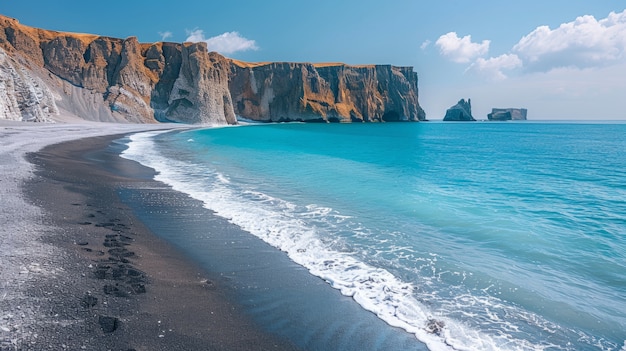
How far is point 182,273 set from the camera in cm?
618

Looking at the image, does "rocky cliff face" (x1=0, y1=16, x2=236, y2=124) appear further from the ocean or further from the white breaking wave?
the ocean

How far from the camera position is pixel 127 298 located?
16.1ft

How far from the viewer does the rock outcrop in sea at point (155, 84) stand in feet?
202

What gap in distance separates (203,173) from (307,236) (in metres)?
11.5

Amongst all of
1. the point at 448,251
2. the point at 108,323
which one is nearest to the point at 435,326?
the point at 448,251

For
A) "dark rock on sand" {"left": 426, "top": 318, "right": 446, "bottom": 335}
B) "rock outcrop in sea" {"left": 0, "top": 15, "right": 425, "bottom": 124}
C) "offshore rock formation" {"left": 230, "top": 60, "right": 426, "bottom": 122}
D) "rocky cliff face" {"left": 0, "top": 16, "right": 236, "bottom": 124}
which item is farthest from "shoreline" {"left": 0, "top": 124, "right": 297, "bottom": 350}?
"offshore rock formation" {"left": 230, "top": 60, "right": 426, "bottom": 122}

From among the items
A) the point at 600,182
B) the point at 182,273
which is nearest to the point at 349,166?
the point at 600,182

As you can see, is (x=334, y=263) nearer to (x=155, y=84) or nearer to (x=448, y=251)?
(x=448, y=251)

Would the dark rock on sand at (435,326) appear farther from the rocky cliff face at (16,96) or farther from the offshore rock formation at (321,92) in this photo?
the offshore rock formation at (321,92)

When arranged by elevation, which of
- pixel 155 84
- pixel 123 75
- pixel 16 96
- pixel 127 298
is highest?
pixel 123 75

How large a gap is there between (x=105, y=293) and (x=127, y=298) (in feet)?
1.07

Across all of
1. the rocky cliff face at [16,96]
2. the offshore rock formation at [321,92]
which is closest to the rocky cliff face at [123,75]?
the rocky cliff face at [16,96]

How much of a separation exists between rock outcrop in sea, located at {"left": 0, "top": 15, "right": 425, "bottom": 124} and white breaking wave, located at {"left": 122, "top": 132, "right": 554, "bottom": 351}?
44.4 meters

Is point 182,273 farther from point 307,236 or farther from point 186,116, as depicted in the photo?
point 186,116
